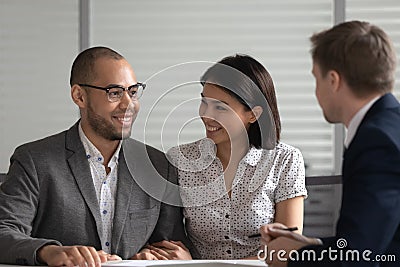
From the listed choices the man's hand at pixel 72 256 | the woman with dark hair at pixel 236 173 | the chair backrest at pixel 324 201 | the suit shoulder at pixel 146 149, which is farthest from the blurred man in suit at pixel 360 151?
the chair backrest at pixel 324 201

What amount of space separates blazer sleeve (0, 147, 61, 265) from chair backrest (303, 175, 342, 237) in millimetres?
895

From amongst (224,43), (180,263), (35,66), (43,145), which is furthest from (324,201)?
(35,66)

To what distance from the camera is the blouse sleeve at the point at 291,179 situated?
2.42 m

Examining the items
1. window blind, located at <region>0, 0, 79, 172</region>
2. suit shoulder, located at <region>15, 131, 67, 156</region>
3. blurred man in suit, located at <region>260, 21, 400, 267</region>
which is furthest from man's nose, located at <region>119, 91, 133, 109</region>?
window blind, located at <region>0, 0, 79, 172</region>

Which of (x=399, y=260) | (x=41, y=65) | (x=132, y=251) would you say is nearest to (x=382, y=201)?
(x=399, y=260)

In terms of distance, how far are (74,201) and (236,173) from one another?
504 millimetres

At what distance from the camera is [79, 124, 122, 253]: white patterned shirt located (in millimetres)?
2371

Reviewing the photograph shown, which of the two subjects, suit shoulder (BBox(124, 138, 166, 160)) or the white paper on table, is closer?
the white paper on table

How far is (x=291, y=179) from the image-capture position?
8.00 feet

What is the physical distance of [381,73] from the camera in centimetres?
158

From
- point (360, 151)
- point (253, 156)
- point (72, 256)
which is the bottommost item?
point (72, 256)

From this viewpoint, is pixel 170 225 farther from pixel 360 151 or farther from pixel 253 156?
pixel 360 151

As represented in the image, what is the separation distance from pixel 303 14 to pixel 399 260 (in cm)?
252

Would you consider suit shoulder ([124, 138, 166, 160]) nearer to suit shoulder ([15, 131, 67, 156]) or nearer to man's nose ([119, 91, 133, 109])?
man's nose ([119, 91, 133, 109])
